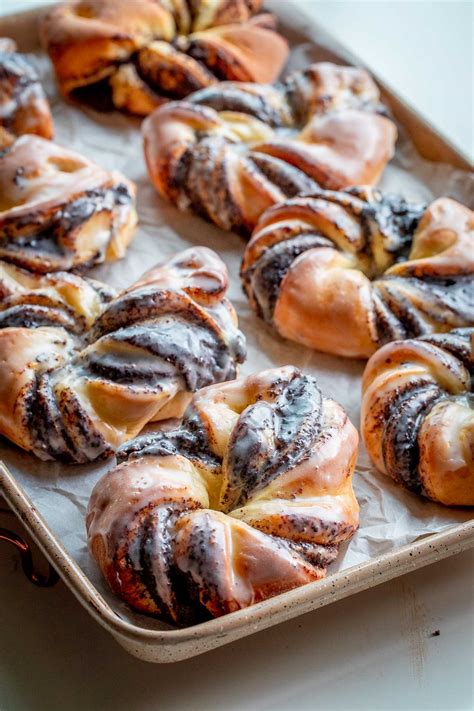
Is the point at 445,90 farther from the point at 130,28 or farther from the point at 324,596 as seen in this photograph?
the point at 324,596

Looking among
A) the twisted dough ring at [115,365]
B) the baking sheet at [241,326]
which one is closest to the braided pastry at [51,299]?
the twisted dough ring at [115,365]

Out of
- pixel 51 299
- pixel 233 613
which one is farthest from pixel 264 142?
pixel 233 613

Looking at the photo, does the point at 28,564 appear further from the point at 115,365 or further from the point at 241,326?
the point at 241,326

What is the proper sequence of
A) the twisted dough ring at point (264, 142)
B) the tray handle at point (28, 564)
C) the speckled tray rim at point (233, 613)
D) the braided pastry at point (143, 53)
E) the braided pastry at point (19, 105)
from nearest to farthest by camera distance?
the speckled tray rim at point (233, 613) → the tray handle at point (28, 564) → the twisted dough ring at point (264, 142) → the braided pastry at point (19, 105) → the braided pastry at point (143, 53)

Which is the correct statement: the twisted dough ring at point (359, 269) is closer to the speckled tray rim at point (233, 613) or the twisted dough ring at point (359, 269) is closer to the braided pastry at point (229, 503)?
the braided pastry at point (229, 503)

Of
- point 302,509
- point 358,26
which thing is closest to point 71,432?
point 302,509

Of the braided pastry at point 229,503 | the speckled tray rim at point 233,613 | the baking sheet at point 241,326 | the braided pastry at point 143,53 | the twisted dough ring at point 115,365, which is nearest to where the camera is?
the speckled tray rim at point 233,613

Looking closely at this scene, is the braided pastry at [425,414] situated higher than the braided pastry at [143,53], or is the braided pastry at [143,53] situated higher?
the braided pastry at [425,414]
